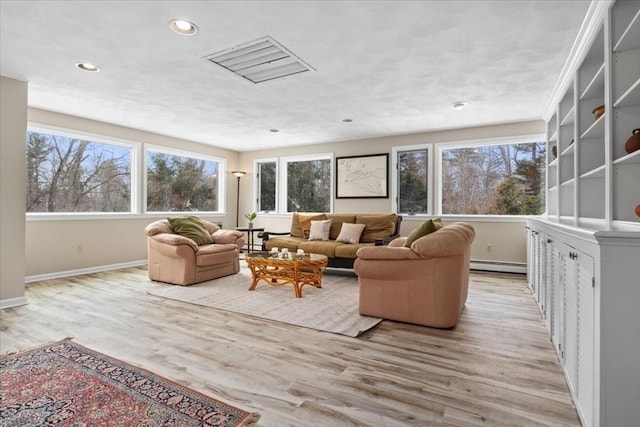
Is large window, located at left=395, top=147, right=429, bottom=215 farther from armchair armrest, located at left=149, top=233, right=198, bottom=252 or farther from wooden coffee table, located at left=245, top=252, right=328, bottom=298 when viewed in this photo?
armchair armrest, located at left=149, top=233, right=198, bottom=252

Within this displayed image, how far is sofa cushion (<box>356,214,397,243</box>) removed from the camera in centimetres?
544

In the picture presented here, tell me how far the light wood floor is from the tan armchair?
32.5 inches

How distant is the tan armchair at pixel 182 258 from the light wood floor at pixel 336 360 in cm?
83

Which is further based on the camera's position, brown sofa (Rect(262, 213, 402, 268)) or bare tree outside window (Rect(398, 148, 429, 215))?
bare tree outside window (Rect(398, 148, 429, 215))

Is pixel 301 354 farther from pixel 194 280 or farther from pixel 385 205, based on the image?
pixel 385 205

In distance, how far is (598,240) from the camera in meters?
1.40

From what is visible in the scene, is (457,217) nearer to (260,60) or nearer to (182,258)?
(260,60)

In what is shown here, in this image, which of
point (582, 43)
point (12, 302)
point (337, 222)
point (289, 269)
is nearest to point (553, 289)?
point (582, 43)

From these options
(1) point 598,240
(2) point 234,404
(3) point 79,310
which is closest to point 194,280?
(3) point 79,310

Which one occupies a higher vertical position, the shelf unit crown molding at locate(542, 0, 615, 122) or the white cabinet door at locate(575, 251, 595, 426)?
the shelf unit crown molding at locate(542, 0, 615, 122)

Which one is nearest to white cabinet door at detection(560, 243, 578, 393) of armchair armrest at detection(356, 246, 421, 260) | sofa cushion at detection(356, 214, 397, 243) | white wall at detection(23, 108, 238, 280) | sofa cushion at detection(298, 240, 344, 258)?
armchair armrest at detection(356, 246, 421, 260)

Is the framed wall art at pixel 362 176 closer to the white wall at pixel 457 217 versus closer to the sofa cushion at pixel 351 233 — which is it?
the white wall at pixel 457 217

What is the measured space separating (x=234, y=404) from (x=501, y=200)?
522 cm

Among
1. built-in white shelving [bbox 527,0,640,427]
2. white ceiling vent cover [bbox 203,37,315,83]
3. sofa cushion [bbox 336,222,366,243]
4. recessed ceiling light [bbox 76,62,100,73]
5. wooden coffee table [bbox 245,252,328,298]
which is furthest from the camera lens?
sofa cushion [bbox 336,222,366,243]
